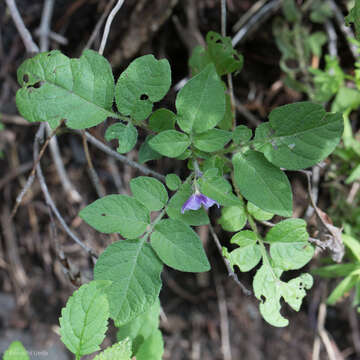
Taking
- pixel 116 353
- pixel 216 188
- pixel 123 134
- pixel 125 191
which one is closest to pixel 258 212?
pixel 216 188

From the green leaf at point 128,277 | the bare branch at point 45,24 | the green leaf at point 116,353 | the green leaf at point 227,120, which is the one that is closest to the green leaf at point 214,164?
the green leaf at point 227,120

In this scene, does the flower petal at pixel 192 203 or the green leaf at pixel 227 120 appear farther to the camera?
the green leaf at pixel 227 120

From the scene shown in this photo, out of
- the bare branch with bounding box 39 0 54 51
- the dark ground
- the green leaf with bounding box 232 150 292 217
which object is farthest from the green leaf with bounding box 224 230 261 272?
the bare branch with bounding box 39 0 54 51

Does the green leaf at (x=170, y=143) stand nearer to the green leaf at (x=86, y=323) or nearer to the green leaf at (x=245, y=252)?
the green leaf at (x=245, y=252)

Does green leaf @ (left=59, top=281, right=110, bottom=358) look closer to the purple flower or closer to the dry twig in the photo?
the purple flower

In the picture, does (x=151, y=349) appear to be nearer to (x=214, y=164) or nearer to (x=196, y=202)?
(x=196, y=202)
